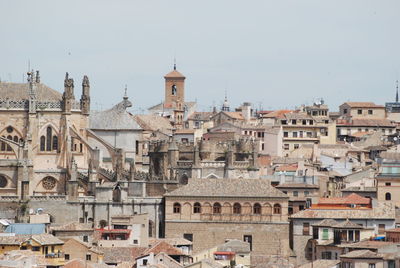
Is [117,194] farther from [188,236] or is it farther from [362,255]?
[362,255]

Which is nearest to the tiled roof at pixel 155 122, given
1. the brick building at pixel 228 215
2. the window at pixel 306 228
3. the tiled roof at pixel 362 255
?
the brick building at pixel 228 215

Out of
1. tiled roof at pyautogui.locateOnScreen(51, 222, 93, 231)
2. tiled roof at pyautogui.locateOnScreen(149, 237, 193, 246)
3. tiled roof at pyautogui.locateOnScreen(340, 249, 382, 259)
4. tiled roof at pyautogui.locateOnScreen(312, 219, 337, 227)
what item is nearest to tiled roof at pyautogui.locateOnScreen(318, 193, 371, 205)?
tiled roof at pyautogui.locateOnScreen(312, 219, 337, 227)

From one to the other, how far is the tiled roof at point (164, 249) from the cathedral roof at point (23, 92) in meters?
28.6

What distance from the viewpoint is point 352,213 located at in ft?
383

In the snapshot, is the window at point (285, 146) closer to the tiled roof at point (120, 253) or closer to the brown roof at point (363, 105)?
the brown roof at point (363, 105)

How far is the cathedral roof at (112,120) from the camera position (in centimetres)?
14212

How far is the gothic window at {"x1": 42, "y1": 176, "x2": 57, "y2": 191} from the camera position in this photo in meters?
130

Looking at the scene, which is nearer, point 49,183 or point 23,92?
point 49,183

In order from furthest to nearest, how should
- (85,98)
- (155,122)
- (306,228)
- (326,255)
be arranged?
(155,122) < (85,98) < (306,228) < (326,255)

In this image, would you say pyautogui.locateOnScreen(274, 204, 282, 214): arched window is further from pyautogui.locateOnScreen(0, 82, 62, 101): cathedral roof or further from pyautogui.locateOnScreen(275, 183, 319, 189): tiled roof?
pyautogui.locateOnScreen(0, 82, 62, 101): cathedral roof

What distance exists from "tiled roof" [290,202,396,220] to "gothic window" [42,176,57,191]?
20263 millimetres

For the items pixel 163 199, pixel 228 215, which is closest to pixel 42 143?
pixel 163 199

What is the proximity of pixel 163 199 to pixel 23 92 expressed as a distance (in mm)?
17761

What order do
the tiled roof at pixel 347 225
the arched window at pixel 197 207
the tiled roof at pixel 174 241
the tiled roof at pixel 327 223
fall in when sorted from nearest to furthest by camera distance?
the tiled roof at pixel 347 225 < the tiled roof at pixel 174 241 < the tiled roof at pixel 327 223 < the arched window at pixel 197 207
